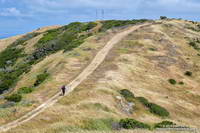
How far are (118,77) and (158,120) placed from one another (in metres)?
10.9

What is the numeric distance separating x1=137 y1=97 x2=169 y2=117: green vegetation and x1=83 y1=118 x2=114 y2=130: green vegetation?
9428 millimetres

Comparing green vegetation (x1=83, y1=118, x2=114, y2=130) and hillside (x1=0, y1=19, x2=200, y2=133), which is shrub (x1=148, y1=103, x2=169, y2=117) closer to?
hillside (x1=0, y1=19, x2=200, y2=133)

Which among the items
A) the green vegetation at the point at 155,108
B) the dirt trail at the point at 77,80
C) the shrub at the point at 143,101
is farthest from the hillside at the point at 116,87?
the dirt trail at the point at 77,80

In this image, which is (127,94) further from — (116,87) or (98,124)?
(98,124)

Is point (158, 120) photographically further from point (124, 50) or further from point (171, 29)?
point (171, 29)

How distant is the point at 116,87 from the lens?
34781mm

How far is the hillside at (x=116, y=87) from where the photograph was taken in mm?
24797

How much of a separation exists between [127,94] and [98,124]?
1115 cm

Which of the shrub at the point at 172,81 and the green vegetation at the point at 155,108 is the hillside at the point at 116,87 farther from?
the shrub at the point at 172,81

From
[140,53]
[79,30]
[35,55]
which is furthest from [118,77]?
[79,30]

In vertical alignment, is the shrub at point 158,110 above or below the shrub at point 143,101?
below

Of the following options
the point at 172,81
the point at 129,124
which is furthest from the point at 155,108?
the point at 172,81

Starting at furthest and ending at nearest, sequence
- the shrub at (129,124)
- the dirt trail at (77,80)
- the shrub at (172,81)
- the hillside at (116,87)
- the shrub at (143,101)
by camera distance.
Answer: the shrub at (172,81) < the shrub at (143,101) < the hillside at (116,87) < the dirt trail at (77,80) < the shrub at (129,124)

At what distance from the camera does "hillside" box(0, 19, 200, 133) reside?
24797 mm
